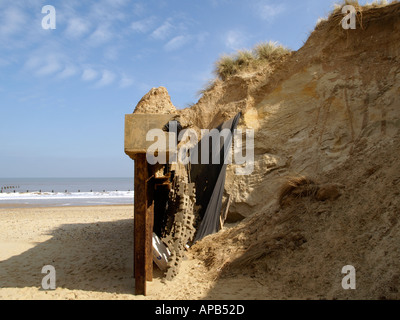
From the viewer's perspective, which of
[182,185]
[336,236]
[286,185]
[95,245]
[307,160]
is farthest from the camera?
[95,245]

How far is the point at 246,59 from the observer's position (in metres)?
12.4

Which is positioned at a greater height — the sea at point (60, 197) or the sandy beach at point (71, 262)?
the sea at point (60, 197)

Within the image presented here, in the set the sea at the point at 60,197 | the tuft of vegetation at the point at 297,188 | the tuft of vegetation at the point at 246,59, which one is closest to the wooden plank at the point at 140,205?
the tuft of vegetation at the point at 297,188

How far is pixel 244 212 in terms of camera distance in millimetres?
8773

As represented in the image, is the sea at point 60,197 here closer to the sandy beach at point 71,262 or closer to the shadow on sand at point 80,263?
the sandy beach at point 71,262

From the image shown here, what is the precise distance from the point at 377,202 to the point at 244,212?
12.2 feet

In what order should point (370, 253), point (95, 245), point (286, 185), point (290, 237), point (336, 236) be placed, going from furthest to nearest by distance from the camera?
1. point (95, 245)
2. point (286, 185)
3. point (290, 237)
4. point (336, 236)
5. point (370, 253)

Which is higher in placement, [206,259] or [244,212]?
[244,212]

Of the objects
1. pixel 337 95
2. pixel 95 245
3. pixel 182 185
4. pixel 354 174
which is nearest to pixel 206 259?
pixel 182 185

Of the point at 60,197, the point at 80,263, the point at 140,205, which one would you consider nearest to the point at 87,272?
the point at 80,263

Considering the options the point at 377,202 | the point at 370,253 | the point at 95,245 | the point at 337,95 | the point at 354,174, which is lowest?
the point at 95,245

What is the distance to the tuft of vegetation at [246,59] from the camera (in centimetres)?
1226

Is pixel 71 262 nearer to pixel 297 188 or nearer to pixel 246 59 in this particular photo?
pixel 297 188
